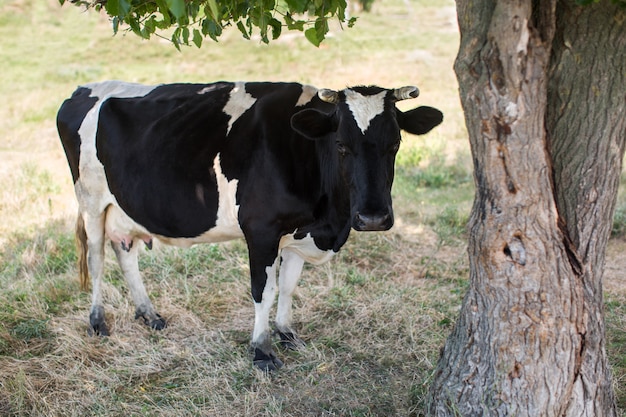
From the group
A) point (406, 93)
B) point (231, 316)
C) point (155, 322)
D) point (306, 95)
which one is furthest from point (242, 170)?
point (155, 322)

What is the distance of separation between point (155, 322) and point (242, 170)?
5.02 ft

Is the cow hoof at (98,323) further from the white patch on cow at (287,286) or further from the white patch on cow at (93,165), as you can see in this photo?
the white patch on cow at (287,286)

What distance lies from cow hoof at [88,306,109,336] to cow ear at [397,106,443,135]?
2.69 meters

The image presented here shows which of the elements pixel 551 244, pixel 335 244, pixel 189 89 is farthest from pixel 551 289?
pixel 189 89

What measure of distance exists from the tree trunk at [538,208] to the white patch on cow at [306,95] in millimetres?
1805

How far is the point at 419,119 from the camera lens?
4484 millimetres

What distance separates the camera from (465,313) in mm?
3354

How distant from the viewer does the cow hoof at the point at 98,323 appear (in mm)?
5211

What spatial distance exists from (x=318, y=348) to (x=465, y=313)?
168 cm

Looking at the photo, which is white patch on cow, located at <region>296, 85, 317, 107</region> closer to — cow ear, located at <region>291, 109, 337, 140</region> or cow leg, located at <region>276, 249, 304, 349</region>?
cow ear, located at <region>291, 109, 337, 140</region>

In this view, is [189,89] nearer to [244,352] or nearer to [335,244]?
[335,244]

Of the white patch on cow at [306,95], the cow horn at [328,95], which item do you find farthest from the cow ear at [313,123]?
the white patch on cow at [306,95]

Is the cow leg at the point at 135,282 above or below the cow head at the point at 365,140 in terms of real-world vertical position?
below

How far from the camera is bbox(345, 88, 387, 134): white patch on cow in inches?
160
